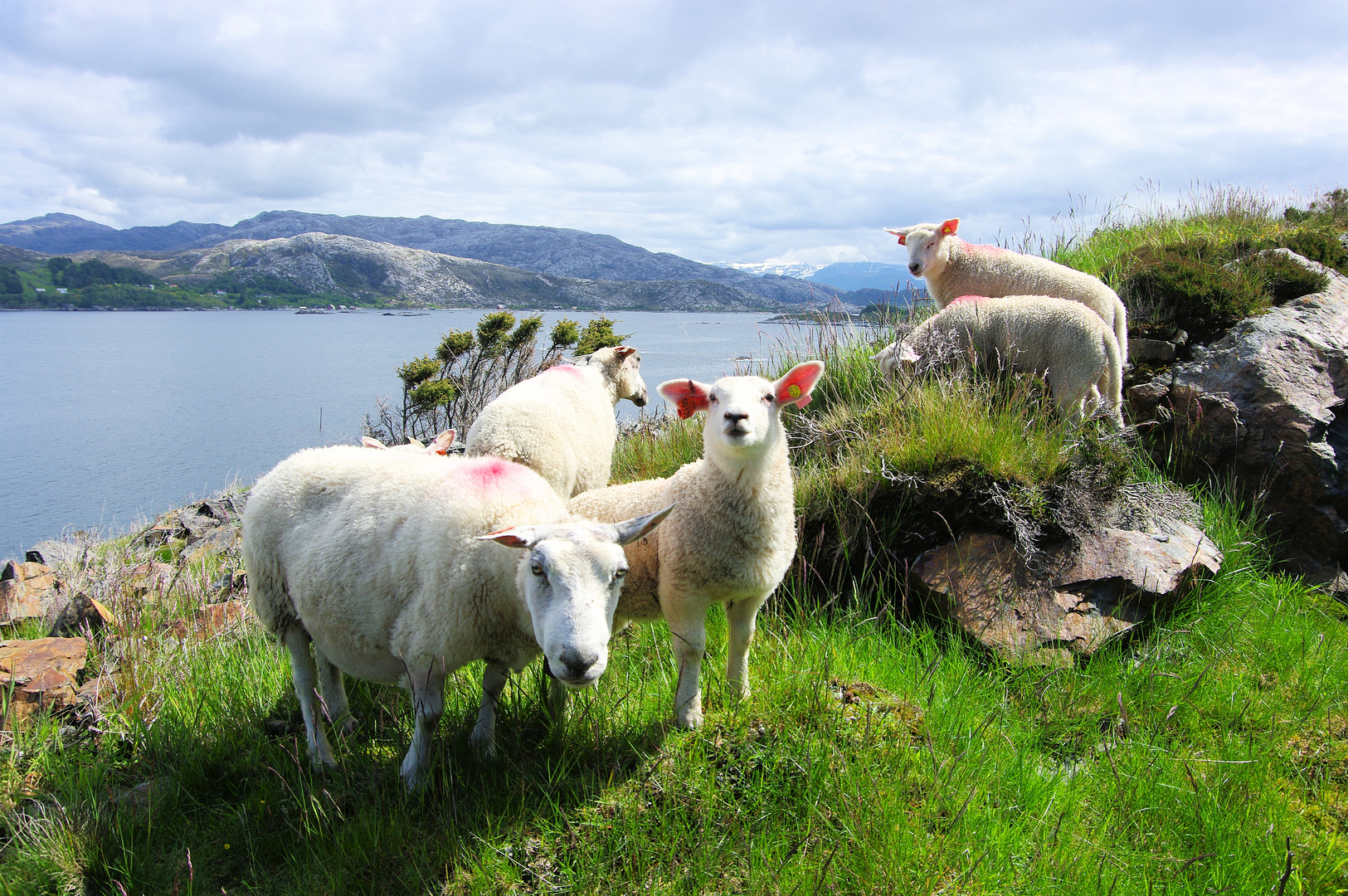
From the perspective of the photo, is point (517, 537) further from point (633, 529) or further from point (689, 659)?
point (689, 659)

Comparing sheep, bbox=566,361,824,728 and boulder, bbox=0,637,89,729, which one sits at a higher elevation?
sheep, bbox=566,361,824,728

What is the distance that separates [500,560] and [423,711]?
76 centimetres

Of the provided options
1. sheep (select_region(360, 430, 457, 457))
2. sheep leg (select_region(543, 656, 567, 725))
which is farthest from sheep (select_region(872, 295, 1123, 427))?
sheep leg (select_region(543, 656, 567, 725))

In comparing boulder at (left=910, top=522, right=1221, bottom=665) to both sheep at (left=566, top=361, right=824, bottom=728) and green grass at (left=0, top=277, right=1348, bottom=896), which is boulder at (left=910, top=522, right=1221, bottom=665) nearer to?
green grass at (left=0, top=277, right=1348, bottom=896)

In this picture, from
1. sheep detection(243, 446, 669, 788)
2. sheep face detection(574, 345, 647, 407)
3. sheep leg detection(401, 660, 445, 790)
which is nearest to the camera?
sheep detection(243, 446, 669, 788)

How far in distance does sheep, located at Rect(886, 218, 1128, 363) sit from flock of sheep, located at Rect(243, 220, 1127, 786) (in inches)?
168

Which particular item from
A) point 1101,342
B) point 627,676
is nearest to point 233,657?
point 627,676

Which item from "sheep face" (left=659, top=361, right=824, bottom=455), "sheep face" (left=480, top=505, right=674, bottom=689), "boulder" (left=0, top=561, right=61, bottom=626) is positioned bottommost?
"boulder" (left=0, top=561, right=61, bottom=626)

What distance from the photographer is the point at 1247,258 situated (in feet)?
26.1

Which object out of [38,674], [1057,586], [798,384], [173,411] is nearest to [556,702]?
[798,384]

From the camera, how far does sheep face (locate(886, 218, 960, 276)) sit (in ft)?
23.5

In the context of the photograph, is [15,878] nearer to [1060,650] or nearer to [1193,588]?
[1060,650]

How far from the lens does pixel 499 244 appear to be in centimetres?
11756

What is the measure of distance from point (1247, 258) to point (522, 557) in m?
9.52
